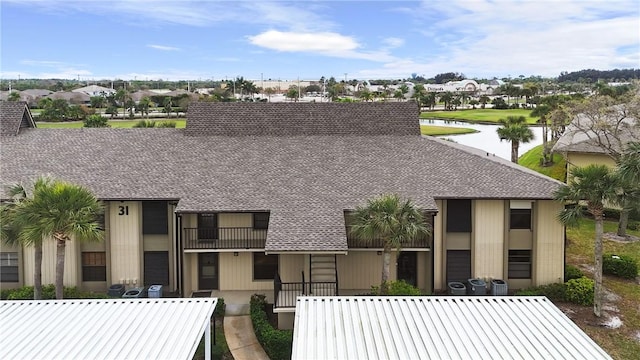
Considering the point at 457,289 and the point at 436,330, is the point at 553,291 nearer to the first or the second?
the point at 457,289

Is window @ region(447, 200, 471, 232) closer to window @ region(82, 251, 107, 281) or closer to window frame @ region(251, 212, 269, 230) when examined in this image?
window frame @ region(251, 212, 269, 230)

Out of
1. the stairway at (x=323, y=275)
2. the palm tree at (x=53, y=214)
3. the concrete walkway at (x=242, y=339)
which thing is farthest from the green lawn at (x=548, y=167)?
the palm tree at (x=53, y=214)

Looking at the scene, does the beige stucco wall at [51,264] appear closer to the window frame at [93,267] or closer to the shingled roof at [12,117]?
the window frame at [93,267]

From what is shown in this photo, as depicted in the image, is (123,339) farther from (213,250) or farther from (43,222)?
(213,250)

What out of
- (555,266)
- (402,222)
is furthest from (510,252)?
(402,222)

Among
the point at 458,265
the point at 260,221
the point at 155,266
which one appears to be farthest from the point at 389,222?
the point at 155,266
